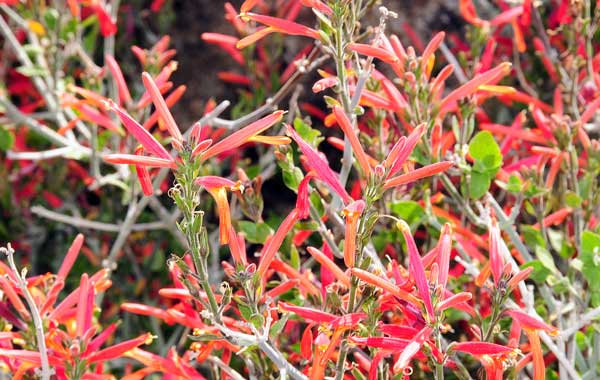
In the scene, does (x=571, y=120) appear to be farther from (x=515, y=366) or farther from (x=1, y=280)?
(x=1, y=280)

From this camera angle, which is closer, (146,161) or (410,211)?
(146,161)

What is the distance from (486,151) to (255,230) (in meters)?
0.48

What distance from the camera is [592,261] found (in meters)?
1.51

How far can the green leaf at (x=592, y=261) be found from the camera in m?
1.49

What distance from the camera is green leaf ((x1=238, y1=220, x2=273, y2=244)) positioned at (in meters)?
1.63

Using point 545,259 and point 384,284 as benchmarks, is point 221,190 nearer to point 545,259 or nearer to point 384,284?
point 384,284

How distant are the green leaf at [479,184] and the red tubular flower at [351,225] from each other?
534mm

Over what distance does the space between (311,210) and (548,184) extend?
53cm

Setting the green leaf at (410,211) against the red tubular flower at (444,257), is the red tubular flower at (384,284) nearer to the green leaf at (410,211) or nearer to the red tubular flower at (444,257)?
the red tubular flower at (444,257)

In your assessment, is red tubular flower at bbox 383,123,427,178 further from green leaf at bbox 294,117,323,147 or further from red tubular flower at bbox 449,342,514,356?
green leaf at bbox 294,117,323,147

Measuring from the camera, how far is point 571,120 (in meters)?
1.94

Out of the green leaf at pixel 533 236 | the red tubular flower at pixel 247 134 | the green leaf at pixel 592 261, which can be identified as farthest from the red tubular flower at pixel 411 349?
the green leaf at pixel 533 236

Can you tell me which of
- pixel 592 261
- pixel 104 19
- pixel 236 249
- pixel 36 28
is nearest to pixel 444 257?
pixel 236 249

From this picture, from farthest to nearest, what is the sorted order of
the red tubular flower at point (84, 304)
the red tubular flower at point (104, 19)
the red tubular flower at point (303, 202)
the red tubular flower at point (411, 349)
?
the red tubular flower at point (104, 19) → the red tubular flower at point (84, 304) → the red tubular flower at point (303, 202) → the red tubular flower at point (411, 349)
